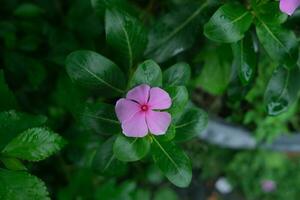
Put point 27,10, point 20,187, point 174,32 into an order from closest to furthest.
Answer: point 20,187 < point 174,32 < point 27,10

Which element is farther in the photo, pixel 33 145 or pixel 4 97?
pixel 4 97

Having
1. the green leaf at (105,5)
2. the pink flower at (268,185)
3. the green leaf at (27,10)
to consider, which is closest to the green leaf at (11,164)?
the green leaf at (105,5)

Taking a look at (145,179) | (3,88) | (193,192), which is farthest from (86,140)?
(193,192)

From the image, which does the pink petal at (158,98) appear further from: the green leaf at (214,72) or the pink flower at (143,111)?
the green leaf at (214,72)

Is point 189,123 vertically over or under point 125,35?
under

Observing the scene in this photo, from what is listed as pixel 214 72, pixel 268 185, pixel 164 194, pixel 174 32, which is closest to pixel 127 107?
pixel 174 32

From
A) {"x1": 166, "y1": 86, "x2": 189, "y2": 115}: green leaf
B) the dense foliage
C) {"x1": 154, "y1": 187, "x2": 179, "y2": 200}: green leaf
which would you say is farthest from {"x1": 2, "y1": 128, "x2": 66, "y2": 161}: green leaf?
{"x1": 154, "y1": 187, "x2": 179, "y2": 200}: green leaf

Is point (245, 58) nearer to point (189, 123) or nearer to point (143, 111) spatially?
point (189, 123)
